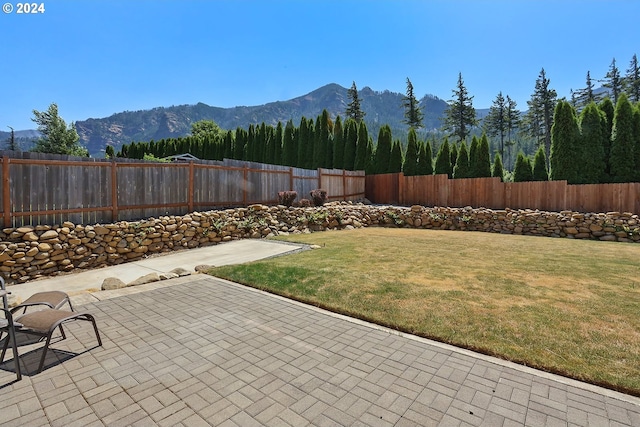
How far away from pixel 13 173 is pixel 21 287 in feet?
8.23

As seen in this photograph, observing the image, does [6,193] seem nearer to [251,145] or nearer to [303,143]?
[303,143]

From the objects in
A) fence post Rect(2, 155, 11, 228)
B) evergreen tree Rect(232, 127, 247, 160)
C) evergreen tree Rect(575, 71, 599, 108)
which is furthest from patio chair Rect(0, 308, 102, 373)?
evergreen tree Rect(575, 71, 599, 108)

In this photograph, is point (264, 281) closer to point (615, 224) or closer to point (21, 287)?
point (21, 287)

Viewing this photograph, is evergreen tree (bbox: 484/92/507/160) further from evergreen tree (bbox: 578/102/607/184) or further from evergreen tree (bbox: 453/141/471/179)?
evergreen tree (bbox: 578/102/607/184)

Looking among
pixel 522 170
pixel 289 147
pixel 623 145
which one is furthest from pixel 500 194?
pixel 289 147

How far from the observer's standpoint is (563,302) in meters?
4.31

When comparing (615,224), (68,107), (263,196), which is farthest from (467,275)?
(68,107)

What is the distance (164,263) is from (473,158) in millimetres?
16774

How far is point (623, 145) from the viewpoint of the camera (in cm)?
1294

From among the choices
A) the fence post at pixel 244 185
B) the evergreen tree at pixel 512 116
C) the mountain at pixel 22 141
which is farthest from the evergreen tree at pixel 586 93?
the mountain at pixel 22 141

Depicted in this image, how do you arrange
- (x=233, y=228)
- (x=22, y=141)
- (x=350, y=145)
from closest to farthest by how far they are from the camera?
(x=233, y=228) < (x=350, y=145) < (x=22, y=141)

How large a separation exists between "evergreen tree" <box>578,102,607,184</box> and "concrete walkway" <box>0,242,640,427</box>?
14791 mm

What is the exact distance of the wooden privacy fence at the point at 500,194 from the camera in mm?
11797

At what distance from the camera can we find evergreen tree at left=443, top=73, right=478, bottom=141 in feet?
123
